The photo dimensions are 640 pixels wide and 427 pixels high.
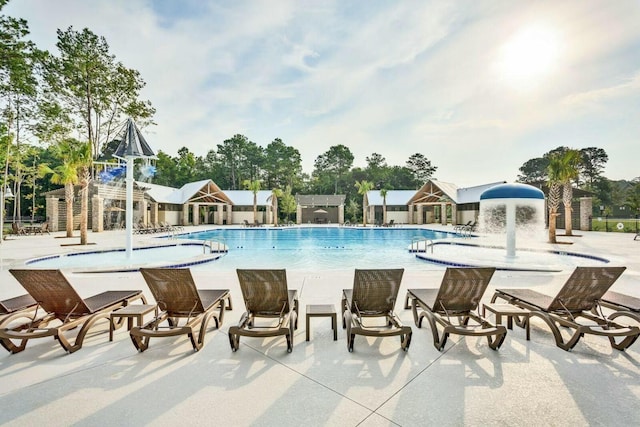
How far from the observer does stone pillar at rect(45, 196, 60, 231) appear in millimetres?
22516

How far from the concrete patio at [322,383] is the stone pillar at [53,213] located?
24.8 m

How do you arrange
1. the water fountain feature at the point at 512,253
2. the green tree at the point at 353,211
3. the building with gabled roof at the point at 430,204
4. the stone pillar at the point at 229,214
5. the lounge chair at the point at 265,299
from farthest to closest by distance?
1. the green tree at the point at 353,211
2. the stone pillar at the point at 229,214
3. the building with gabled roof at the point at 430,204
4. the water fountain feature at the point at 512,253
5. the lounge chair at the point at 265,299

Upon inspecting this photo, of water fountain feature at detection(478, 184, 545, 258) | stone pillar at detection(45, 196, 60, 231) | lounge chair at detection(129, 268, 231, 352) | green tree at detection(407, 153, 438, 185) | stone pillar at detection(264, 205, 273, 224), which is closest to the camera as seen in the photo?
lounge chair at detection(129, 268, 231, 352)

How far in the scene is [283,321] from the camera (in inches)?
149

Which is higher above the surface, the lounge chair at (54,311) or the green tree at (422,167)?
the green tree at (422,167)

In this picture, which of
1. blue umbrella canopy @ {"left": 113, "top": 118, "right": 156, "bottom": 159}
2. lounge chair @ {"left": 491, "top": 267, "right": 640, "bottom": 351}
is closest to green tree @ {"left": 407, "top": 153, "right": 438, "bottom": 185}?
blue umbrella canopy @ {"left": 113, "top": 118, "right": 156, "bottom": 159}

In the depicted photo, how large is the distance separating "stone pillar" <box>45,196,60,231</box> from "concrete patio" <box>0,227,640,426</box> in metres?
24.8

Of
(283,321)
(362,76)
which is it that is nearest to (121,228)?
(362,76)

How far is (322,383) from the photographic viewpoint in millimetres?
2875

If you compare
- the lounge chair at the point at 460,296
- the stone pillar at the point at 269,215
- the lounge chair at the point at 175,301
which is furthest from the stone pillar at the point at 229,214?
the lounge chair at the point at 460,296

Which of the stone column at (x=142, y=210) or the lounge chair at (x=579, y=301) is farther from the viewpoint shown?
the stone column at (x=142, y=210)

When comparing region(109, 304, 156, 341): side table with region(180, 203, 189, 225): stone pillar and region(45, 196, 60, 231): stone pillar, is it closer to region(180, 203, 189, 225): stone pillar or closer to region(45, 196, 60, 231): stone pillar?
region(45, 196, 60, 231): stone pillar

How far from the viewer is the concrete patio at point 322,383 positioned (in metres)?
2.39

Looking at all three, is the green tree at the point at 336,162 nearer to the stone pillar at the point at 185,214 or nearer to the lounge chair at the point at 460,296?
the stone pillar at the point at 185,214
